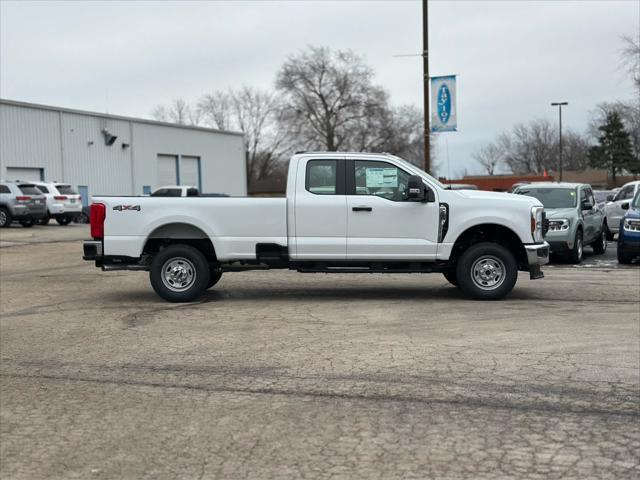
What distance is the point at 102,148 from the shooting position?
143ft

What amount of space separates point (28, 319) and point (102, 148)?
1433 inches

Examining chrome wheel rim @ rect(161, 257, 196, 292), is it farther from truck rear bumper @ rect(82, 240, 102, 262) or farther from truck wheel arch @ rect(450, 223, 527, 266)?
truck wheel arch @ rect(450, 223, 527, 266)

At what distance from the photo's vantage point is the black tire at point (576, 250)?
1509 centimetres

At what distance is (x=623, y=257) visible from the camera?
1482 centimetres

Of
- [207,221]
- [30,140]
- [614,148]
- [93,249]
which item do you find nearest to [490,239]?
[207,221]

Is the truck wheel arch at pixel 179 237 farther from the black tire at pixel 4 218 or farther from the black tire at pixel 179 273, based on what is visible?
the black tire at pixel 4 218

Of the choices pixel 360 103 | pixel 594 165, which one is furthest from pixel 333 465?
pixel 594 165

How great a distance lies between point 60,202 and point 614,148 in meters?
74.8

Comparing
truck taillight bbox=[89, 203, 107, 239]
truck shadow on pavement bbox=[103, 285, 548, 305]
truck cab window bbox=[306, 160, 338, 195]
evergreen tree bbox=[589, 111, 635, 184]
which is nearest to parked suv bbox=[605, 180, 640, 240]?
truck shadow on pavement bbox=[103, 285, 548, 305]

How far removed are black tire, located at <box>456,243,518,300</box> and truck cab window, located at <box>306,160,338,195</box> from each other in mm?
2134

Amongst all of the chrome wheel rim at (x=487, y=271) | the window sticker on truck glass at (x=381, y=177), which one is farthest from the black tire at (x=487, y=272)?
the window sticker on truck glass at (x=381, y=177)

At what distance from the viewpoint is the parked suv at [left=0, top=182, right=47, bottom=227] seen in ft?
91.6

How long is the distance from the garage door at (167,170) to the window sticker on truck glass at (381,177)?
40483 millimetres

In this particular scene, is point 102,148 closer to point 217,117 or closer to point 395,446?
point 395,446
